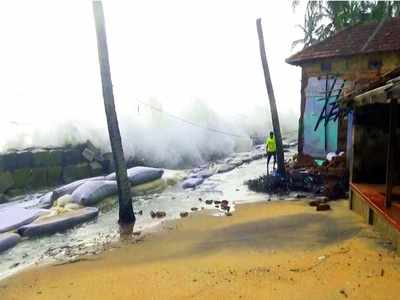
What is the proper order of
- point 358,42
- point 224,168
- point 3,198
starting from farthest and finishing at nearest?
point 224,168 < point 3,198 < point 358,42

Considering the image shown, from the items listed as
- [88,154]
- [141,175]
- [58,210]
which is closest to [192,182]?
[141,175]

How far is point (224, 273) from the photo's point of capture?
5832mm

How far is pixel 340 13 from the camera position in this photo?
923 inches

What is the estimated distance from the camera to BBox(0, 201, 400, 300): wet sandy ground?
5152 mm

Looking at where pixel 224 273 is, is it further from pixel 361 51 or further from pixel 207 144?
pixel 207 144

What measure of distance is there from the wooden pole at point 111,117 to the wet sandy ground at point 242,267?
1.77 metres

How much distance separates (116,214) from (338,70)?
26.1 feet

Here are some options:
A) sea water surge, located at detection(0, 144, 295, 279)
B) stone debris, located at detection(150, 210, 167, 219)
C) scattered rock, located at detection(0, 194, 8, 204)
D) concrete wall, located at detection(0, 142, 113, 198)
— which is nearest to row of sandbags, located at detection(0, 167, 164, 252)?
sea water surge, located at detection(0, 144, 295, 279)

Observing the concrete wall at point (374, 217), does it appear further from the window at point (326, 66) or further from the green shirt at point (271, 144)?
the window at point (326, 66)

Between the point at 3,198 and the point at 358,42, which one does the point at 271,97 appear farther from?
the point at 3,198

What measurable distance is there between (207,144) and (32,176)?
11422 mm

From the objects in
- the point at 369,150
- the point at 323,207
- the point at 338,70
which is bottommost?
the point at 323,207

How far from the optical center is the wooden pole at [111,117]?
9547 mm

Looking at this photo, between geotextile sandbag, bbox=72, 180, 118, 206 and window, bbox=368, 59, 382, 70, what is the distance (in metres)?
8.35
